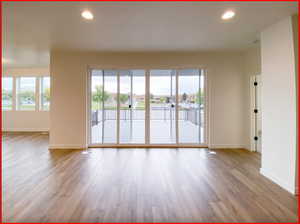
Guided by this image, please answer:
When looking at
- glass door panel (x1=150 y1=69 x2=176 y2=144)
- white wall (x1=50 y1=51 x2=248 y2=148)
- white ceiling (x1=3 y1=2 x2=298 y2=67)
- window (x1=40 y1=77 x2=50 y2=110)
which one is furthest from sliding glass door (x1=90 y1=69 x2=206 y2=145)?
window (x1=40 y1=77 x2=50 y2=110)

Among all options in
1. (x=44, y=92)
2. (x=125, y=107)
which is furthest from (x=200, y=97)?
(x=44, y=92)

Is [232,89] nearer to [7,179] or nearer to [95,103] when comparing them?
[95,103]

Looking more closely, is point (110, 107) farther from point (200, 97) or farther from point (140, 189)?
point (140, 189)

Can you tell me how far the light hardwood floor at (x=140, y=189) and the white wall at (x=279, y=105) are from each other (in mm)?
282

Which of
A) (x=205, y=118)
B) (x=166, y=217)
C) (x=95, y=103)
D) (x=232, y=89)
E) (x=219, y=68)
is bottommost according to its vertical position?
(x=166, y=217)

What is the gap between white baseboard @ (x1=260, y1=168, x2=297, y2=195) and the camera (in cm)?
266

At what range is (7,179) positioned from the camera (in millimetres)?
3090

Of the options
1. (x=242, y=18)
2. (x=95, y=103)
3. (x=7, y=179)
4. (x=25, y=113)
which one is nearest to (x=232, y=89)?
(x=242, y=18)

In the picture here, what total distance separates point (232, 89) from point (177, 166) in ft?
9.16

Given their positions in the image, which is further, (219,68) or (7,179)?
(219,68)

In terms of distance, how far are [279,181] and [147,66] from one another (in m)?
3.87

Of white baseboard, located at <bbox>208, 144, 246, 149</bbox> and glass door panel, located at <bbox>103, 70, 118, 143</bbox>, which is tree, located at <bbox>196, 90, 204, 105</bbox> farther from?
glass door panel, located at <bbox>103, 70, 118, 143</bbox>

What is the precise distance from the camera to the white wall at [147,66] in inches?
201

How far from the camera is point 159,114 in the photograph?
5367 mm
